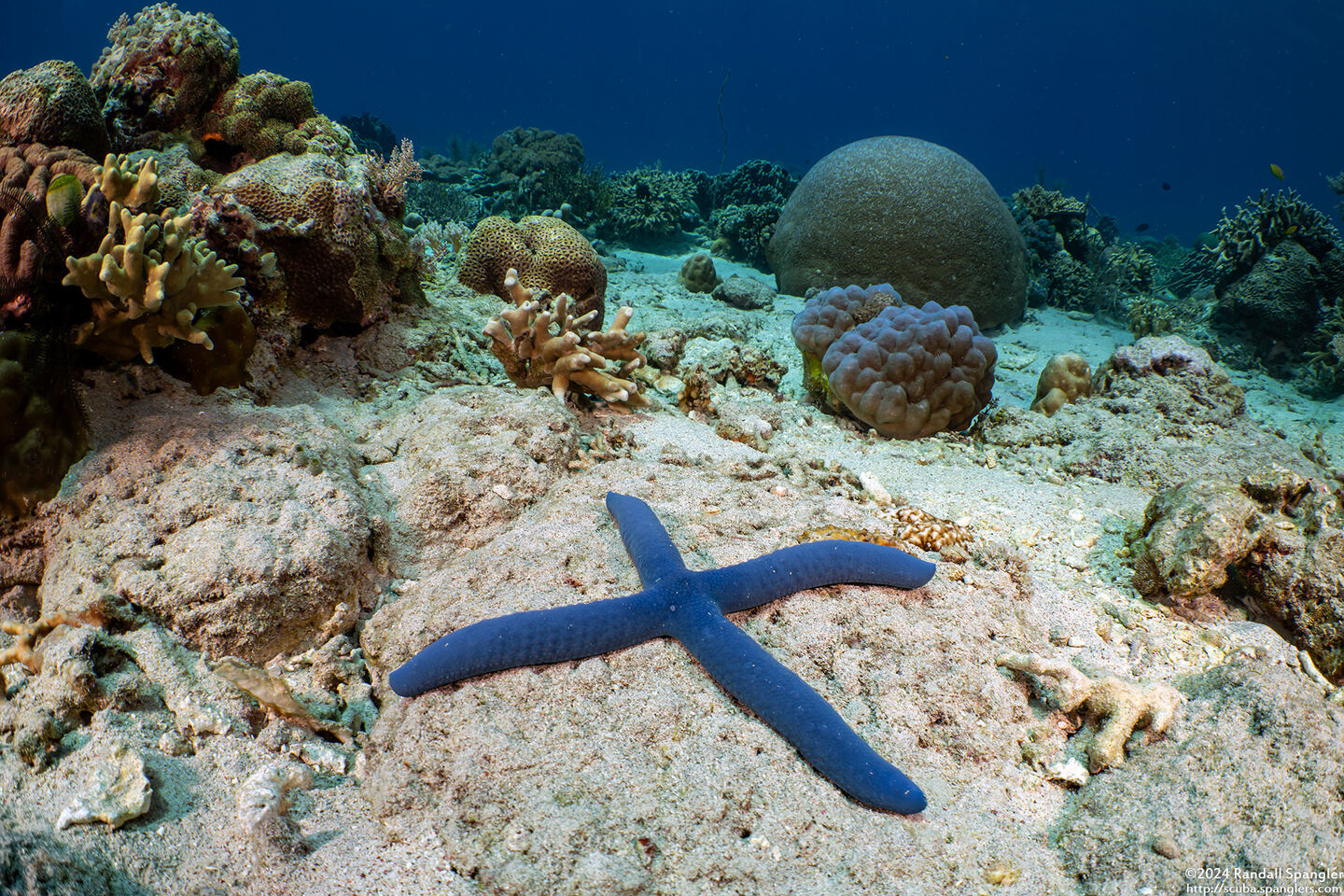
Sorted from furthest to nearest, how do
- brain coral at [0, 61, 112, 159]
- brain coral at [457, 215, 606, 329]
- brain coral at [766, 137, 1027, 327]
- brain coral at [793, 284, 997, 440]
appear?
brain coral at [766, 137, 1027, 327], brain coral at [457, 215, 606, 329], brain coral at [793, 284, 997, 440], brain coral at [0, 61, 112, 159]

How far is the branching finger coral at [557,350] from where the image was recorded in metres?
4.14

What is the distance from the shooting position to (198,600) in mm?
2156

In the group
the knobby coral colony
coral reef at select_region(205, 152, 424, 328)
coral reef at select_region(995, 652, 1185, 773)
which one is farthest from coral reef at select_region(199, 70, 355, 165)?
coral reef at select_region(995, 652, 1185, 773)

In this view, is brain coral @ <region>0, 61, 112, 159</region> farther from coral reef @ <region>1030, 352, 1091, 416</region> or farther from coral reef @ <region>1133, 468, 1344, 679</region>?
coral reef @ <region>1030, 352, 1091, 416</region>

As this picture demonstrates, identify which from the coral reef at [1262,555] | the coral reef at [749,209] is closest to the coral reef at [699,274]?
the coral reef at [749,209]

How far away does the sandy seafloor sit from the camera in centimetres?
158

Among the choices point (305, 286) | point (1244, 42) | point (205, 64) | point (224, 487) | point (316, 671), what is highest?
point (1244, 42)

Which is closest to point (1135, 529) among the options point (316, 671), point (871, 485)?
point (871, 485)

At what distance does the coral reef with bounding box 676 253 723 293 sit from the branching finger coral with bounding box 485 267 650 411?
5707mm

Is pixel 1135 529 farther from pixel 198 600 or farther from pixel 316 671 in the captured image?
pixel 198 600

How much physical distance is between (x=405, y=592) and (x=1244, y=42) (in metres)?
116

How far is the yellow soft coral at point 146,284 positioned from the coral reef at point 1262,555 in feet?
15.2

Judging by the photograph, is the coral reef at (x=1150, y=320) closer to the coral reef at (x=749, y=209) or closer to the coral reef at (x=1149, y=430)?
the coral reef at (x=1149, y=430)

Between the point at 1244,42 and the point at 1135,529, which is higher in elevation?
the point at 1244,42
